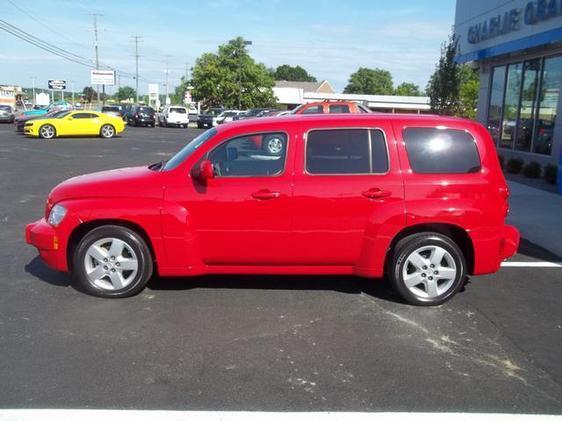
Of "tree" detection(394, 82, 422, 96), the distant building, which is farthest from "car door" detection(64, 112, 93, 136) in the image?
"tree" detection(394, 82, 422, 96)

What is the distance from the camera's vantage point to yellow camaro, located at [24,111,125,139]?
27645 millimetres

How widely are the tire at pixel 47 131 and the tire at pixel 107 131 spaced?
2.46 metres

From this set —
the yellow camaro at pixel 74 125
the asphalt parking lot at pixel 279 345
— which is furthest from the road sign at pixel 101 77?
the asphalt parking lot at pixel 279 345

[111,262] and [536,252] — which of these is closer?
[111,262]

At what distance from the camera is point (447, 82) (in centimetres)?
2005

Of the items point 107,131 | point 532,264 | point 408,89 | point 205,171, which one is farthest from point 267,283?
point 408,89

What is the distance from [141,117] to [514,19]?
36509 millimetres

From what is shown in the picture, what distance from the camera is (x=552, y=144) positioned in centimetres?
1440

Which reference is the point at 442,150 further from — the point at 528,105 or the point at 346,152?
the point at 528,105

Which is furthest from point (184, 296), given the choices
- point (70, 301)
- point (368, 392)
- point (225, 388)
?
point (368, 392)

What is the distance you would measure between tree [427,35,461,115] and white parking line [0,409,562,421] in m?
18.3

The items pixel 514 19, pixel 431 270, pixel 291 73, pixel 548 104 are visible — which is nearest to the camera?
pixel 431 270

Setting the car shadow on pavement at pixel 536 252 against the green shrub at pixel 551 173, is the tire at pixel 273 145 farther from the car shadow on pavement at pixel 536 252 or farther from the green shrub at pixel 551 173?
the green shrub at pixel 551 173

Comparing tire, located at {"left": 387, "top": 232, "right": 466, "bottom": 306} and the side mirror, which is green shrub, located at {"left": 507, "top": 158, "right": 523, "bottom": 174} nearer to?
tire, located at {"left": 387, "top": 232, "right": 466, "bottom": 306}
